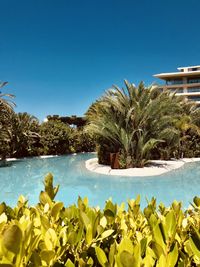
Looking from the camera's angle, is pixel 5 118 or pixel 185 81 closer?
pixel 5 118

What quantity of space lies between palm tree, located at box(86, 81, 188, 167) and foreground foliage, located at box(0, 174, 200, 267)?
13.5 m

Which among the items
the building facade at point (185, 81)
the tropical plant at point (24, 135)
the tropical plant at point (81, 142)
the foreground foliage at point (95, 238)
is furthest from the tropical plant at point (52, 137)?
the building facade at point (185, 81)

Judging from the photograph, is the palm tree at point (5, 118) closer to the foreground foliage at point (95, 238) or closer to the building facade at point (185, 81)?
the foreground foliage at point (95, 238)

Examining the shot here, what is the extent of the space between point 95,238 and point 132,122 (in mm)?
14726

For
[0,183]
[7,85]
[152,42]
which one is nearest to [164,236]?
[0,183]

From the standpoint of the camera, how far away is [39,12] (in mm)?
20875

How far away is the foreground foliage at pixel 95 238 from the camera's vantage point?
3.48 ft

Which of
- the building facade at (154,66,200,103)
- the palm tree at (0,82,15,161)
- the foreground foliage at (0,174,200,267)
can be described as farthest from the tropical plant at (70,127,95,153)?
the building facade at (154,66,200,103)

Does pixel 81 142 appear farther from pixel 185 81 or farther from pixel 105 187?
pixel 185 81

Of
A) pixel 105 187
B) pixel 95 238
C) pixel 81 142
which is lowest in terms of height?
pixel 105 187

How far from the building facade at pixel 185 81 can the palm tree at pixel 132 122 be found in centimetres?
4102

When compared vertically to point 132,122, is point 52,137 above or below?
below

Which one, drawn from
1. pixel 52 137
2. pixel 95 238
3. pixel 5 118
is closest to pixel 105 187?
pixel 95 238

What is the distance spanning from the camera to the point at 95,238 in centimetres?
153
